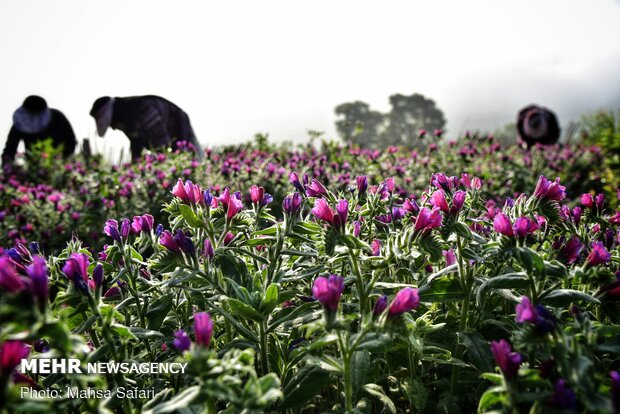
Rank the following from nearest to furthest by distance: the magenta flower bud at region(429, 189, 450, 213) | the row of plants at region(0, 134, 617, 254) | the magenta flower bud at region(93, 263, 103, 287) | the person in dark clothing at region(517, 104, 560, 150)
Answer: the magenta flower bud at region(93, 263, 103, 287), the magenta flower bud at region(429, 189, 450, 213), the row of plants at region(0, 134, 617, 254), the person in dark clothing at region(517, 104, 560, 150)

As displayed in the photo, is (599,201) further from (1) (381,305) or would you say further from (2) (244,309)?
(2) (244,309)

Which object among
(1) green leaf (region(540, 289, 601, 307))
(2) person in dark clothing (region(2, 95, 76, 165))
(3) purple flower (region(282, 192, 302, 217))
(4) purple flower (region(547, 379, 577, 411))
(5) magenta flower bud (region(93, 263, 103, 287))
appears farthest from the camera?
(2) person in dark clothing (region(2, 95, 76, 165))

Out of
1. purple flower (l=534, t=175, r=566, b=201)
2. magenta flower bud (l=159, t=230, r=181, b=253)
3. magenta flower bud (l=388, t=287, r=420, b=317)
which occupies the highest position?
purple flower (l=534, t=175, r=566, b=201)

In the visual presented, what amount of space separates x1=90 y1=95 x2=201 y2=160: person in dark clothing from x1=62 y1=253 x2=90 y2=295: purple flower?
7529 millimetres

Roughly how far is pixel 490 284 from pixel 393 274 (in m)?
0.44

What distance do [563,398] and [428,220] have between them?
604mm

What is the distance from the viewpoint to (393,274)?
187 centimetres

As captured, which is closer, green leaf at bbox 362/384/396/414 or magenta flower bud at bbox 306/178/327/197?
green leaf at bbox 362/384/396/414

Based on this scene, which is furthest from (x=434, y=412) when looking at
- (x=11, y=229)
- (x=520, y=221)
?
(x=11, y=229)

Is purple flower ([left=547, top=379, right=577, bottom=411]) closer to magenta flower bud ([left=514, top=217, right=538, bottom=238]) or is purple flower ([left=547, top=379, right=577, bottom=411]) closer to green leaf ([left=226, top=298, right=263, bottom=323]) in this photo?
magenta flower bud ([left=514, top=217, right=538, bottom=238])

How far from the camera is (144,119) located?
869 cm

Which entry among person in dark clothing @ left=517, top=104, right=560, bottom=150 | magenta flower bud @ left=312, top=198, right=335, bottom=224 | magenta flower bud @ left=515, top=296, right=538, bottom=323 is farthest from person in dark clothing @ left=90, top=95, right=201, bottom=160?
person in dark clothing @ left=517, top=104, right=560, bottom=150

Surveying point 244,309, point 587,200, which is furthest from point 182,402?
point 587,200

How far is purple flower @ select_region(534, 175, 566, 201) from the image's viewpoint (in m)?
1.69
